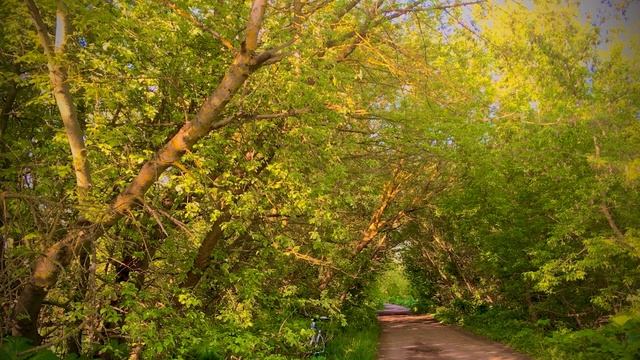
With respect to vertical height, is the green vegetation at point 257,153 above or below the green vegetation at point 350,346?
above

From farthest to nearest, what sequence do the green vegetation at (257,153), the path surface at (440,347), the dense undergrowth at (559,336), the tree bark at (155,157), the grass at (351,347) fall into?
the path surface at (440,347) → the grass at (351,347) → the dense undergrowth at (559,336) → the green vegetation at (257,153) → the tree bark at (155,157)

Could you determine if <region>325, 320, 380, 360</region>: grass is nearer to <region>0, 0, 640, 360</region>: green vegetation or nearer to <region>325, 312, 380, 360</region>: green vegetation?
<region>325, 312, 380, 360</region>: green vegetation

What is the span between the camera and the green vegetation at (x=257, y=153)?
588cm

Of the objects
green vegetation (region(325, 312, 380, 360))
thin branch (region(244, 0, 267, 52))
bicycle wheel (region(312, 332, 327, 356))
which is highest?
thin branch (region(244, 0, 267, 52))

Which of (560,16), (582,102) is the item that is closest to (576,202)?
(582,102)

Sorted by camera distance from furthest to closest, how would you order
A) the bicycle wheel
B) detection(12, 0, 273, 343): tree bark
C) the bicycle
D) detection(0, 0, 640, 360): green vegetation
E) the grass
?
the grass < the bicycle wheel < the bicycle < detection(0, 0, 640, 360): green vegetation < detection(12, 0, 273, 343): tree bark

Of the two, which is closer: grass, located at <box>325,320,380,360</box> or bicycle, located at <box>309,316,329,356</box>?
bicycle, located at <box>309,316,329,356</box>

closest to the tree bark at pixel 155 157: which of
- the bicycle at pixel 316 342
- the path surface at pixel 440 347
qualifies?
the bicycle at pixel 316 342

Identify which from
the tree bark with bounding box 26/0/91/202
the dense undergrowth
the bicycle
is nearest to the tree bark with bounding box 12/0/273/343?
the tree bark with bounding box 26/0/91/202

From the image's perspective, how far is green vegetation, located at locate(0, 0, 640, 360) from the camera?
19.3ft

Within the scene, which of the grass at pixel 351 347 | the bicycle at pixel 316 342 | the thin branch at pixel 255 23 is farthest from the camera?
the grass at pixel 351 347

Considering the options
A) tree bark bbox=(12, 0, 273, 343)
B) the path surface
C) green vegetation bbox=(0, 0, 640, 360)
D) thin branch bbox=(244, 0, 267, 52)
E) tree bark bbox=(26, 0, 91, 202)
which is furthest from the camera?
the path surface

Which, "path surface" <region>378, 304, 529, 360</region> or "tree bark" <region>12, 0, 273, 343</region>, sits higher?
"tree bark" <region>12, 0, 273, 343</region>

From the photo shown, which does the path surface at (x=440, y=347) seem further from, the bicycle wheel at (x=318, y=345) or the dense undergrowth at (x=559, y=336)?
the bicycle wheel at (x=318, y=345)
